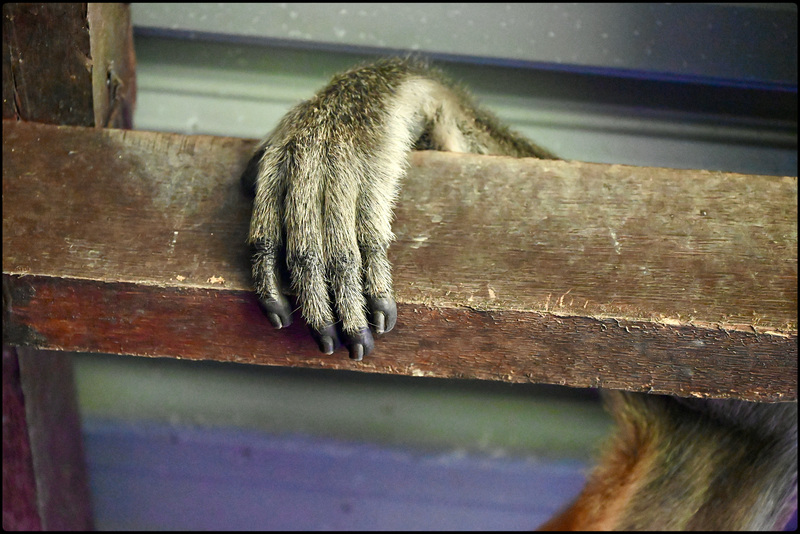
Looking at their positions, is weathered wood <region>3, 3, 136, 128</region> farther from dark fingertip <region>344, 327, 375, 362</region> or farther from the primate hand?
dark fingertip <region>344, 327, 375, 362</region>

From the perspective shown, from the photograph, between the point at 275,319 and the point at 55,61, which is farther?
the point at 55,61

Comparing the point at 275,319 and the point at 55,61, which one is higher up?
the point at 55,61

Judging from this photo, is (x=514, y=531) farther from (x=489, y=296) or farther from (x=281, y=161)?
(x=281, y=161)

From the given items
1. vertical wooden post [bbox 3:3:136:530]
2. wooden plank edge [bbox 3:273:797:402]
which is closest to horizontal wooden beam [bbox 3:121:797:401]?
wooden plank edge [bbox 3:273:797:402]

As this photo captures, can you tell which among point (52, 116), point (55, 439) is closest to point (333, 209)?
point (52, 116)

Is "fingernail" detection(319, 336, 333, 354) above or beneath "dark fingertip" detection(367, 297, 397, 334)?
beneath

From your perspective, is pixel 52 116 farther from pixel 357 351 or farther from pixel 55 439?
pixel 55 439

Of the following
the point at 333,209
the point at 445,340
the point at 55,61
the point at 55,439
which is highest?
the point at 55,61
